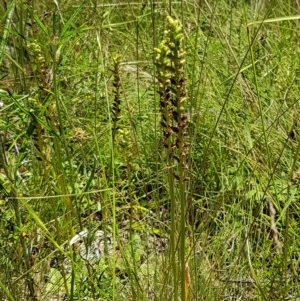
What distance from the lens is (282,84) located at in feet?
7.25

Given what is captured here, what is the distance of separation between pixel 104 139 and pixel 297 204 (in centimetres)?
65

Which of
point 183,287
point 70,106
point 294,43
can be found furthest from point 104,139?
point 183,287

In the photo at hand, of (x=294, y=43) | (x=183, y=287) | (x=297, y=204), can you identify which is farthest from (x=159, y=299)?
(x=294, y=43)

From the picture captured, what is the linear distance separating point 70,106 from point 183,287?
4.48 ft

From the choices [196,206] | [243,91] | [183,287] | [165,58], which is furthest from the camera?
[243,91]

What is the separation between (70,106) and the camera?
7.55 ft

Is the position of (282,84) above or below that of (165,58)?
below

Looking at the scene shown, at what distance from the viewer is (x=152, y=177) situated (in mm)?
1905

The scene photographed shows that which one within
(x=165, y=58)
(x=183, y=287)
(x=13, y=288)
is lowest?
(x=13, y=288)

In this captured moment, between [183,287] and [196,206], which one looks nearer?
[183,287]

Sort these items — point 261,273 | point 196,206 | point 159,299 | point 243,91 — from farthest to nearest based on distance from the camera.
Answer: point 243,91
point 196,206
point 261,273
point 159,299

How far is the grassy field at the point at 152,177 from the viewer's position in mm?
1156

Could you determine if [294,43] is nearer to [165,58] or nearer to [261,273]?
[261,273]

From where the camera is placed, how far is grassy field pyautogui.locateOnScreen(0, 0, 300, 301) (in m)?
1.16
